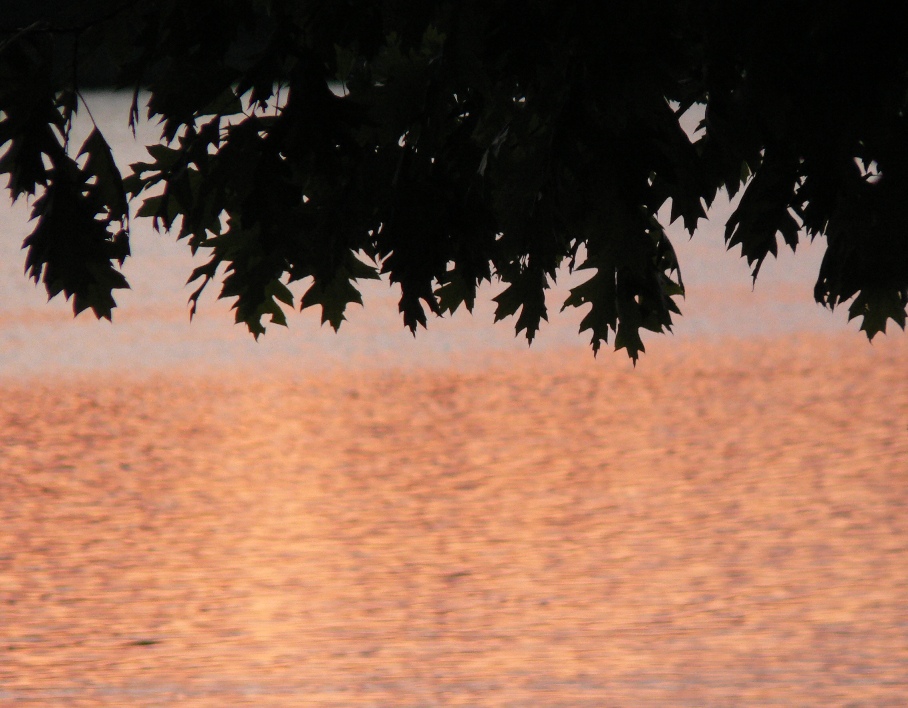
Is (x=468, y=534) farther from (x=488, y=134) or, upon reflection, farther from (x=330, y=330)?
(x=330, y=330)

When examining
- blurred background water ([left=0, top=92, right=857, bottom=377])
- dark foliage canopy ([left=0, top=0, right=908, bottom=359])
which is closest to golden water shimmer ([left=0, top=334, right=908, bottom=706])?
blurred background water ([left=0, top=92, right=857, bottom=377])

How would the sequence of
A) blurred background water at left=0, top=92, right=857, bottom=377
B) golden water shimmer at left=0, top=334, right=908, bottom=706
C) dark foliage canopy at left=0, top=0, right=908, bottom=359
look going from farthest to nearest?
1. blurred background water at left=0, top=92, right=857, bottom=377
2. golden water shimmer at left=0, top=334, right=908, bottom=706
3. dark foliage canopy at left=0, top=0, right=908, bottom=359

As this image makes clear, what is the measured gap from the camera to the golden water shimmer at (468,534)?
5617mm

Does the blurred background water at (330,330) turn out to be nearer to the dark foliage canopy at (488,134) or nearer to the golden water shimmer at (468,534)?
the golden water shimmer at (468,534)

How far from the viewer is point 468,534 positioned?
7500 millimetres

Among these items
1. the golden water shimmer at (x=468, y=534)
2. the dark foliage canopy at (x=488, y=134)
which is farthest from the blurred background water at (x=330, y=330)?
the dark foliage canopy at (x=488, y=134)

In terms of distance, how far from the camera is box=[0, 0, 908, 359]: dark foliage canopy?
244 centimetres

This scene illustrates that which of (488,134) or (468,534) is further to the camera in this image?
(468,534)

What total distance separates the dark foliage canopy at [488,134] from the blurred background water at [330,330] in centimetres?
851

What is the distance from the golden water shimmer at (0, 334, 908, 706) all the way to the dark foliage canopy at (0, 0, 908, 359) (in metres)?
2.96

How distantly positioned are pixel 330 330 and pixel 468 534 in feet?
18.9

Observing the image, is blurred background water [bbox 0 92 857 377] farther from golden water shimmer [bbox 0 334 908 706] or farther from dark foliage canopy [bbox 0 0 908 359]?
dark foliage canopy [bbox 0 0 908 359]

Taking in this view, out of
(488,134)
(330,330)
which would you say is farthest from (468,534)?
(330,330)

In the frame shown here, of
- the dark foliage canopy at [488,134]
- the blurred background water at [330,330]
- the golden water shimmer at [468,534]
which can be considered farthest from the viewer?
the blurred background water at [330,330]
